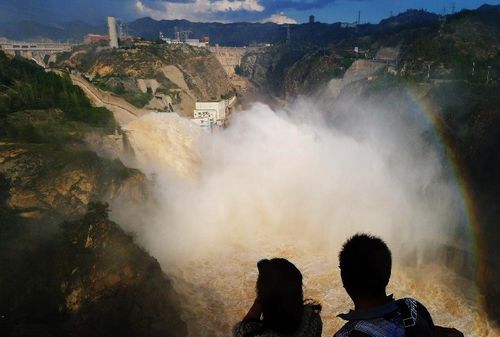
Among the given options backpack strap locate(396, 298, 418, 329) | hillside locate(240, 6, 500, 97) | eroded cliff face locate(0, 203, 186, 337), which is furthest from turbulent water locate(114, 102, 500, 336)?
hillside locate(240, 6, 500, 97)

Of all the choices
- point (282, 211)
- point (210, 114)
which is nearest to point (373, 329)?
point (282, 211)

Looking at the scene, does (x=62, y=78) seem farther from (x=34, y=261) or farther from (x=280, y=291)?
(x=280, y=291)

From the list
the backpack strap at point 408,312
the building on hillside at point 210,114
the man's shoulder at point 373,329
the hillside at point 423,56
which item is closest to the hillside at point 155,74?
the building on hillside at point 210,114

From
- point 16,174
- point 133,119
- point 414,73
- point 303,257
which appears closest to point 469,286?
point 303,257

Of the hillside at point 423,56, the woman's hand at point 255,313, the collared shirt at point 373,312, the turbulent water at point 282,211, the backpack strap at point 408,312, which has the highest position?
the hillside at point 423,56

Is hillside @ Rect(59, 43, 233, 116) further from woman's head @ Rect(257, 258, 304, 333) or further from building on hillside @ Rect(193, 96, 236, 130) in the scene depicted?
woman's head @ Rect(257, 258, 304, 333)

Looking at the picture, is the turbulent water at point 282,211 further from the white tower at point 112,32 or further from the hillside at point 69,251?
the white tower at point 112,32
